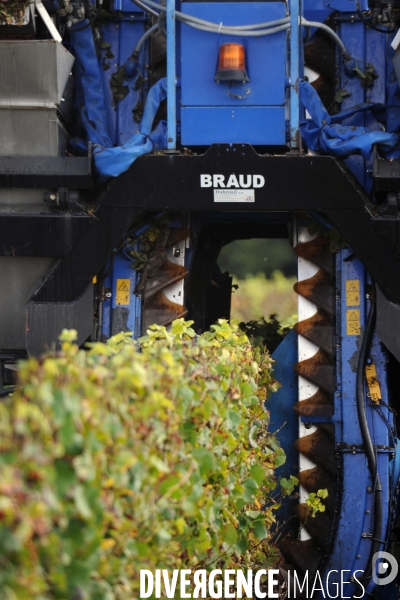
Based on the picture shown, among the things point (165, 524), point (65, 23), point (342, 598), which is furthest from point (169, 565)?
point (65, 23)

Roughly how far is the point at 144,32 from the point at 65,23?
1.59 ft

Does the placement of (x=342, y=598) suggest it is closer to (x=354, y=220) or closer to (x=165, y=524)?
(x=354, y=220)

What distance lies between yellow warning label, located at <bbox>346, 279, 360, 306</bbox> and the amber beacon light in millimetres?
1251

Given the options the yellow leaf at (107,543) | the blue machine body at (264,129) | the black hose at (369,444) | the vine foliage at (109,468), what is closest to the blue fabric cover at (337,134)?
the blue machine body at (264,129)

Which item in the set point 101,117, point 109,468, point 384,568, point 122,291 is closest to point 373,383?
point 384,568

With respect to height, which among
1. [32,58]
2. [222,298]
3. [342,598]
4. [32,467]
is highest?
[32,58]

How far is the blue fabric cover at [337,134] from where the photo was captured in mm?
5477

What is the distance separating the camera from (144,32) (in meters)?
6.02

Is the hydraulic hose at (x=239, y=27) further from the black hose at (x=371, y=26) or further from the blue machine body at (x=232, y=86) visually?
the black hose at (x=371, y=26)

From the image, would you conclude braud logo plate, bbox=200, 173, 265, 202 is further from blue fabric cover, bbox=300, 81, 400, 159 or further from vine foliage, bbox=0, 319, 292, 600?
vine foliage, bbox=0, 319, 292, 600

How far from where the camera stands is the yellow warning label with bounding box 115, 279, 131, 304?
5.77 m

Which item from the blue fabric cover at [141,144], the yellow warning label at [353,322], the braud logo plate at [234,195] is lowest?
the yellow warning label at [353,322]

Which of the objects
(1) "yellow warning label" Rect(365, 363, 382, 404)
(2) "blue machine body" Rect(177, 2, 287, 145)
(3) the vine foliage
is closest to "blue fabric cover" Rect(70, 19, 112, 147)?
(2) "blue machine body" Rect(177, 2, 287, 145)

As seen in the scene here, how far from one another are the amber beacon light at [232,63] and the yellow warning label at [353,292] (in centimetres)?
125
